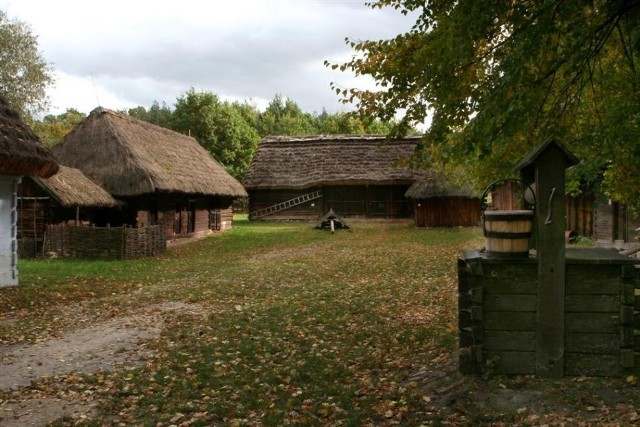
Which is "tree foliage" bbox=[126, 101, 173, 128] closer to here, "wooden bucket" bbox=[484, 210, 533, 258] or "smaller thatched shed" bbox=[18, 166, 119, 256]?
"smaller thatched shed" bbox=[18, 166, 119, 256]

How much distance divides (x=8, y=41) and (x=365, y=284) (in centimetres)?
3307

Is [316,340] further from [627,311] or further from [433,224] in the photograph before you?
[433,224]

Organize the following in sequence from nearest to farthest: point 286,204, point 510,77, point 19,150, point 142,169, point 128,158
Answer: point 510,77 < point 19,150 < point 142,169 < point 128,158 < point 286,204

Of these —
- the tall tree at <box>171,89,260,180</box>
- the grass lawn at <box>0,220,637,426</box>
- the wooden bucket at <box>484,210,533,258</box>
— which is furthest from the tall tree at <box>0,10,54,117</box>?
the wooden bucket at <box>484,210,533,258</box>

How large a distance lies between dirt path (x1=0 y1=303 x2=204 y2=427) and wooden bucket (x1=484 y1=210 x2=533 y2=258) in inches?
161

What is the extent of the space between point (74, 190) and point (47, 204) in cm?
93

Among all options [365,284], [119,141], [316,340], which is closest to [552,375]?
[316,340]

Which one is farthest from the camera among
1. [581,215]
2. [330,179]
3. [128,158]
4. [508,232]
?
[330,179]

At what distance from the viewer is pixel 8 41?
34.3m

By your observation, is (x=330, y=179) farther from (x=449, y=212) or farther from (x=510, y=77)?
(x=510, y=77)

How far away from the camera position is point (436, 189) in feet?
96.1

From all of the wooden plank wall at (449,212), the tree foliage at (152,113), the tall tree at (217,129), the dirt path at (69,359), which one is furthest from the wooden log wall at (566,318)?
the tree foliage at (152,113)

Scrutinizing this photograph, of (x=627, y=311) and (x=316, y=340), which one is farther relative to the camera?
(x=316, y=340)

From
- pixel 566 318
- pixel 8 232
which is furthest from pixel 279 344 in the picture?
pixel 8 232
